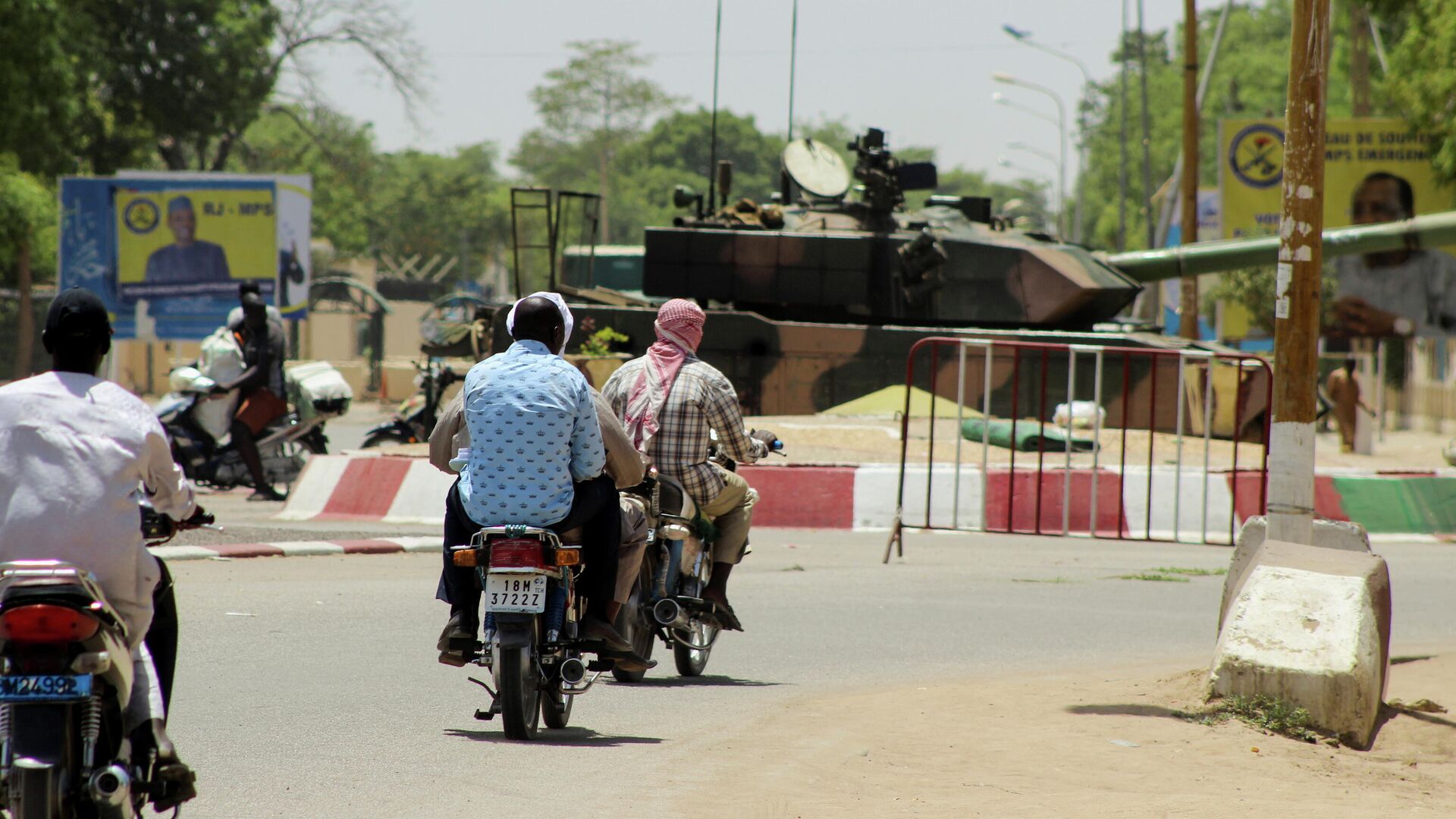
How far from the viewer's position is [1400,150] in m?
37.9

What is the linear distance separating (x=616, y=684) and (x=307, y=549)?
15.8 ft

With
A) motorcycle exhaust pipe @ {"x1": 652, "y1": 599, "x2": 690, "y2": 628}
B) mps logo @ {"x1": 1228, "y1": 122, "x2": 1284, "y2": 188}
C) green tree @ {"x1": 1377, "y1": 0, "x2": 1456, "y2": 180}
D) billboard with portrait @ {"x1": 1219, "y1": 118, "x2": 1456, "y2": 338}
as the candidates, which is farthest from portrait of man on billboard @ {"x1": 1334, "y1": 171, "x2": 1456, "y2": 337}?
motorcycle exhaust pipe @ {"x1": 652, "y1": 599, "x2": 690, "y2": 628}

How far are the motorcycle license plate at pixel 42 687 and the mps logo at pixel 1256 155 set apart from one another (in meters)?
36.2

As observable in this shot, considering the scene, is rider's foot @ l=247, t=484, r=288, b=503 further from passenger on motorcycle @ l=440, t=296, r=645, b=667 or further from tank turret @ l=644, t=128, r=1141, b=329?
passenger on motorcycle @ l=440, t=296, r=645, b=667

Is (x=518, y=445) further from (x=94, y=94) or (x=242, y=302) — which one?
(x=94, y=94)

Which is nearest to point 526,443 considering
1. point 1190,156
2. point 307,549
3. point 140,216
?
point 307,549

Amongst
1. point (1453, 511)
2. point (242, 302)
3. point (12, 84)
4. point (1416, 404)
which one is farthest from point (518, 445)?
point (1416, 404)

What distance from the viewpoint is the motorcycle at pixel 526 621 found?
6090 mm

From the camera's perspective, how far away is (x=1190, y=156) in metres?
27.7

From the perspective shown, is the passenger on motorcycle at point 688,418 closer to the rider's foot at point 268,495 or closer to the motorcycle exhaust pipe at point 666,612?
the motorcycle exhaust pipe at point 666,612

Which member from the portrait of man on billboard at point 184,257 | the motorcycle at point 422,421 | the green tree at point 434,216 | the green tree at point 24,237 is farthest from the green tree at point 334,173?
the motorcycle at point 422,421

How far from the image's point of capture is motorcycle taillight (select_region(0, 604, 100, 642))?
405cm

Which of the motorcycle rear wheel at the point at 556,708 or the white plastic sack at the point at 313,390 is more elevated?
the white plastic sack at the point at 313,390

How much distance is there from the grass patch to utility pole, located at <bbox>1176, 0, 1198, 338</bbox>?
21299 mm
